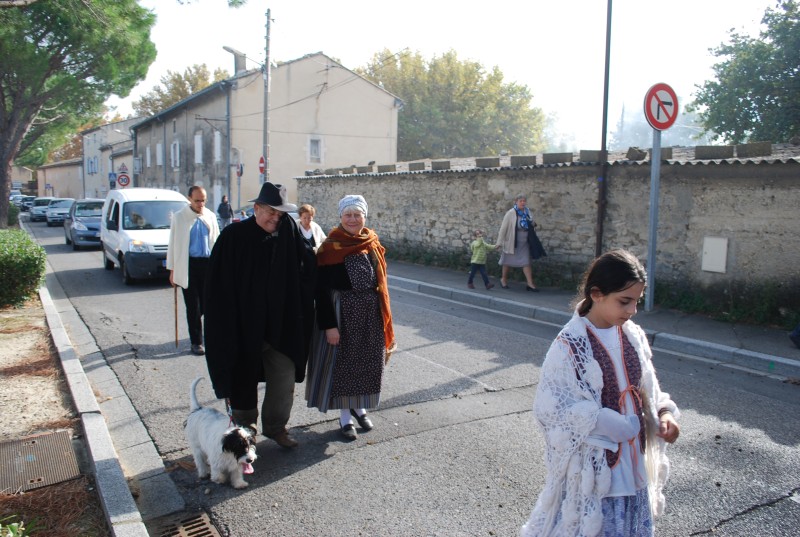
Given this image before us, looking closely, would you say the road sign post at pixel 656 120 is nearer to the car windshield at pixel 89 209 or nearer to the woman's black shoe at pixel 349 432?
the woman's black shoe at pixel 349 432

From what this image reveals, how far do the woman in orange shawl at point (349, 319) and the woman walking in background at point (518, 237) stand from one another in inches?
298

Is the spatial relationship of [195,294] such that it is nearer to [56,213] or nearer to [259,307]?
[259,307]

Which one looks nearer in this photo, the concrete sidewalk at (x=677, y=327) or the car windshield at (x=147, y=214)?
the concrete sidewalk at (x=677, y=327)

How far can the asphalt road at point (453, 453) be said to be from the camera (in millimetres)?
3580

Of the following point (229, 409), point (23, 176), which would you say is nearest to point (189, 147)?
point (229, 409)

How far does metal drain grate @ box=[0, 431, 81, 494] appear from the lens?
384 cm

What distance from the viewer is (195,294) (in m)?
7.12

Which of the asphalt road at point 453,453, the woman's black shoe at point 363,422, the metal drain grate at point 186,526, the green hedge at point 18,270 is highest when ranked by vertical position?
the green hedge at point 18,270

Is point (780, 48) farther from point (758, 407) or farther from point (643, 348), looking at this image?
point (643, 348)

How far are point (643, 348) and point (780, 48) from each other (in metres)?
26.2

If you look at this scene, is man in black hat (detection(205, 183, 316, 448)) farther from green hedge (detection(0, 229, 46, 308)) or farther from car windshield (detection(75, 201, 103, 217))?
car windshield (detection(75, 201, 103, 217))

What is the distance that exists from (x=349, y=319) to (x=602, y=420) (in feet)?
8.36

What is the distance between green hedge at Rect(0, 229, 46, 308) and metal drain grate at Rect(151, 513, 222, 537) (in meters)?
7.10

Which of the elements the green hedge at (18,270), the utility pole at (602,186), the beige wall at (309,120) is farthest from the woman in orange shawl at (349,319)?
the beige wall at (309,120)
